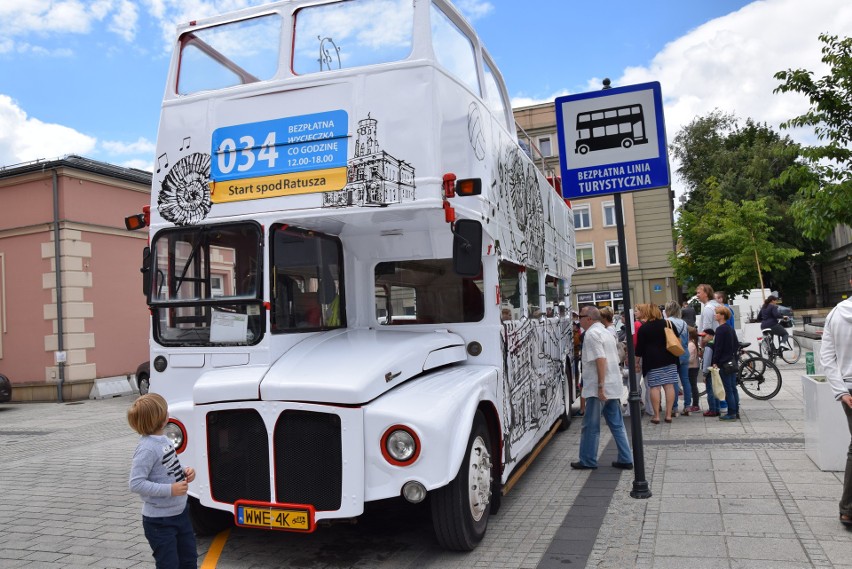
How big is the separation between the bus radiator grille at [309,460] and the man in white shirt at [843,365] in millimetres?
3574

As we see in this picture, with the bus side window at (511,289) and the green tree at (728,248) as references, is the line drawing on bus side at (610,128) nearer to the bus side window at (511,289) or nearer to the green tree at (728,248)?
the bus side window at (511,289)

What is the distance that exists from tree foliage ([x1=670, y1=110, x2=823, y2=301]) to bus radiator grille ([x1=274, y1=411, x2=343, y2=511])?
27197 mm

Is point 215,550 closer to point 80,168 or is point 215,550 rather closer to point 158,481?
point 158,481

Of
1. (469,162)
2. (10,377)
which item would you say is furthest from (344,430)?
(10,377)

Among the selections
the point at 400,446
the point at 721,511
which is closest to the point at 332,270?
the point at 400,446

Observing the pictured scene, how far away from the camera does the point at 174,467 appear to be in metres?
3.96

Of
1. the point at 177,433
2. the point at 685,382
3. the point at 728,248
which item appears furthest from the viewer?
the point at 728,248

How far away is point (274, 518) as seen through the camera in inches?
181

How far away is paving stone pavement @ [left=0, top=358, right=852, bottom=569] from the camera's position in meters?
4.83

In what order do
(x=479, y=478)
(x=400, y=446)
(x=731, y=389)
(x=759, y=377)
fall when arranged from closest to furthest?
(x=400, y=446), (x=479, y=478), (x=731, y=389), (x=759, y=377)

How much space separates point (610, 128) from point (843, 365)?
2.77 metres

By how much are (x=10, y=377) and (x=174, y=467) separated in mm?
18402

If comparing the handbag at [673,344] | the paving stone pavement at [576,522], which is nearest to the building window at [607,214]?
the handbag at [673,344]

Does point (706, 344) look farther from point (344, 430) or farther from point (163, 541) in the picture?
point (163, 541)
